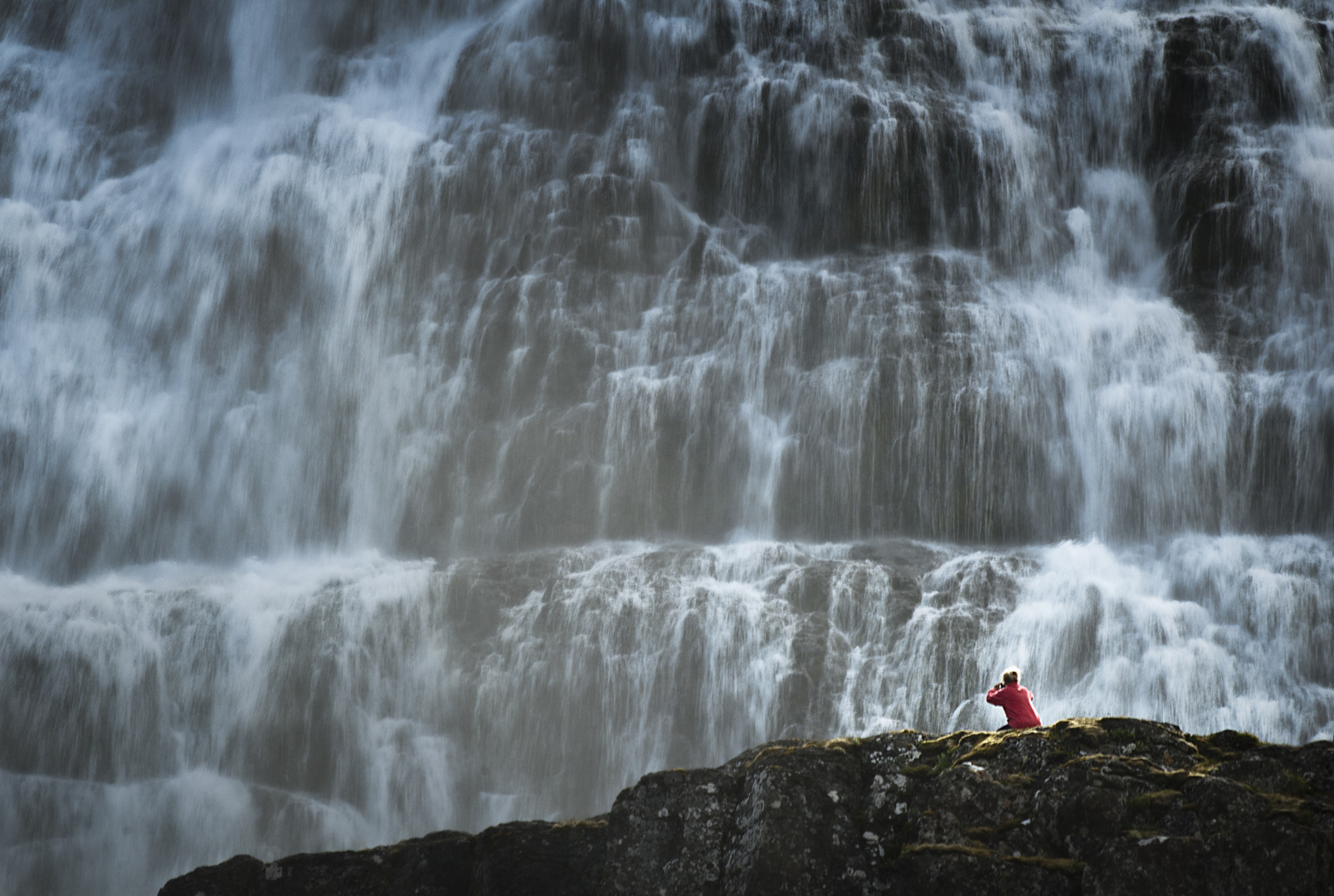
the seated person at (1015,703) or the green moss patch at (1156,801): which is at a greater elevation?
the seated person at (1015,703)

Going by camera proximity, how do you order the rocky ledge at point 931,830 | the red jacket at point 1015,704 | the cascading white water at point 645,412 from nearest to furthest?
the rocky ledge at point 931,830, the red jacket at point 1015,704, the cascading white water at point 645,412

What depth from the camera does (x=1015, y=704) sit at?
45.1 feet

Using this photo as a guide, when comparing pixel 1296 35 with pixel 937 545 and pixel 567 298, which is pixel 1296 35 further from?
pixel 567 298

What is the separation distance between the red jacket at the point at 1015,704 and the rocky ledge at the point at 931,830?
5.17ft

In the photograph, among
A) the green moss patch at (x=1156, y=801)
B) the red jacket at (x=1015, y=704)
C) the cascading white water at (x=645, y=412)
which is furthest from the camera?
the cascading white water at (x=645, y=412)

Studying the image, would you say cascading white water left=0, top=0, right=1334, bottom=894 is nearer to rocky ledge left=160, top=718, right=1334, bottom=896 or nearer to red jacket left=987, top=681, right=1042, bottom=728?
red jacket left=987, top=681, right=1042, bottom=728

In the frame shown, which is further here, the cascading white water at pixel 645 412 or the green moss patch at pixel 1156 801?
the cascading white water at pixel 645 412

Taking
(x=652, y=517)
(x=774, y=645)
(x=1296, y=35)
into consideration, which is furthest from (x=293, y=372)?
(x=1296, y=35)

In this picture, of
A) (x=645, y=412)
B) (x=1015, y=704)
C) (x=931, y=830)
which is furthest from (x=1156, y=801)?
(x=645, y=412)

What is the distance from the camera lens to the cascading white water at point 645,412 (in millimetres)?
31547

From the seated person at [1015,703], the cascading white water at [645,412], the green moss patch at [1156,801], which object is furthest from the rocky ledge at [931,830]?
the cascading white water at [645,412]

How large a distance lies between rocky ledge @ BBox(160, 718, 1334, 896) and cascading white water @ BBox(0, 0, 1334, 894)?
56.7ft

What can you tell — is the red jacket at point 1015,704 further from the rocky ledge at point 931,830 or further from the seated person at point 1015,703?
the rocky ledge at point 931,830

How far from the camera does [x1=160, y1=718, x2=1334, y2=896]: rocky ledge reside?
9.88 meters
